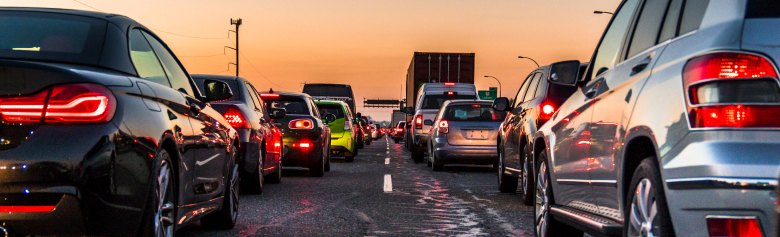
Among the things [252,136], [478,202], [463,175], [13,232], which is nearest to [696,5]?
[13,232]

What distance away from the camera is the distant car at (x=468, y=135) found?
14320 millimetres

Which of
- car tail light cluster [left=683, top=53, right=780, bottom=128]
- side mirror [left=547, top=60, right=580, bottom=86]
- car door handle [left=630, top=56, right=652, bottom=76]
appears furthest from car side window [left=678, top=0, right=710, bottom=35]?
side mirror [left=547, top=60, right=580, bottom=86]

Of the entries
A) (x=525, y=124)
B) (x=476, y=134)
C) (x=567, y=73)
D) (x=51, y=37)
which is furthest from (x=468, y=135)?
(x=51, y=37)

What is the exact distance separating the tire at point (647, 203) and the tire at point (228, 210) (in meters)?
3.51

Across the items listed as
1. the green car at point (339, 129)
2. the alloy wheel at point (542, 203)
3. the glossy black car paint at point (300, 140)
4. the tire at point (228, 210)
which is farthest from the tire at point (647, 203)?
the green car at point (339, 129)

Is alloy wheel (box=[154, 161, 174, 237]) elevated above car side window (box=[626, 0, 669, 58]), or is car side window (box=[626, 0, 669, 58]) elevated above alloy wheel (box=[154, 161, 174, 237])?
car side window (box=[626, 0, 669, 58])

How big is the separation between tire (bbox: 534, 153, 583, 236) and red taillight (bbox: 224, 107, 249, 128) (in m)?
4.15

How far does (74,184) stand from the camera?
10.9ft

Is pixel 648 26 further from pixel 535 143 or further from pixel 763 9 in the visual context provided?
pixel 535 143

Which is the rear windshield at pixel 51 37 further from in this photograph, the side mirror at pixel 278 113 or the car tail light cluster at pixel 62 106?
the side mirror at pixel 278 113

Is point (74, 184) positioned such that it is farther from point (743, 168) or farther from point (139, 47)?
point (743, 168)

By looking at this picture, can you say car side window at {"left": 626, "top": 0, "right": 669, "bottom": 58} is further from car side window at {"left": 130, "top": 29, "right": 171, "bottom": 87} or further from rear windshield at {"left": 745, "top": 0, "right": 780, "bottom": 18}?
car side window at {"left": 130, "top": 29, "right": 171, "bottom": 87}

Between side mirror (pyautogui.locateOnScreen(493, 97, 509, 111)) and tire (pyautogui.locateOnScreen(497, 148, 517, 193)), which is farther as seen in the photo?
tire (pyautogui.locateOnScreen(497, 148, 517, 193))

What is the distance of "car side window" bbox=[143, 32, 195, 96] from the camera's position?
203 inches
